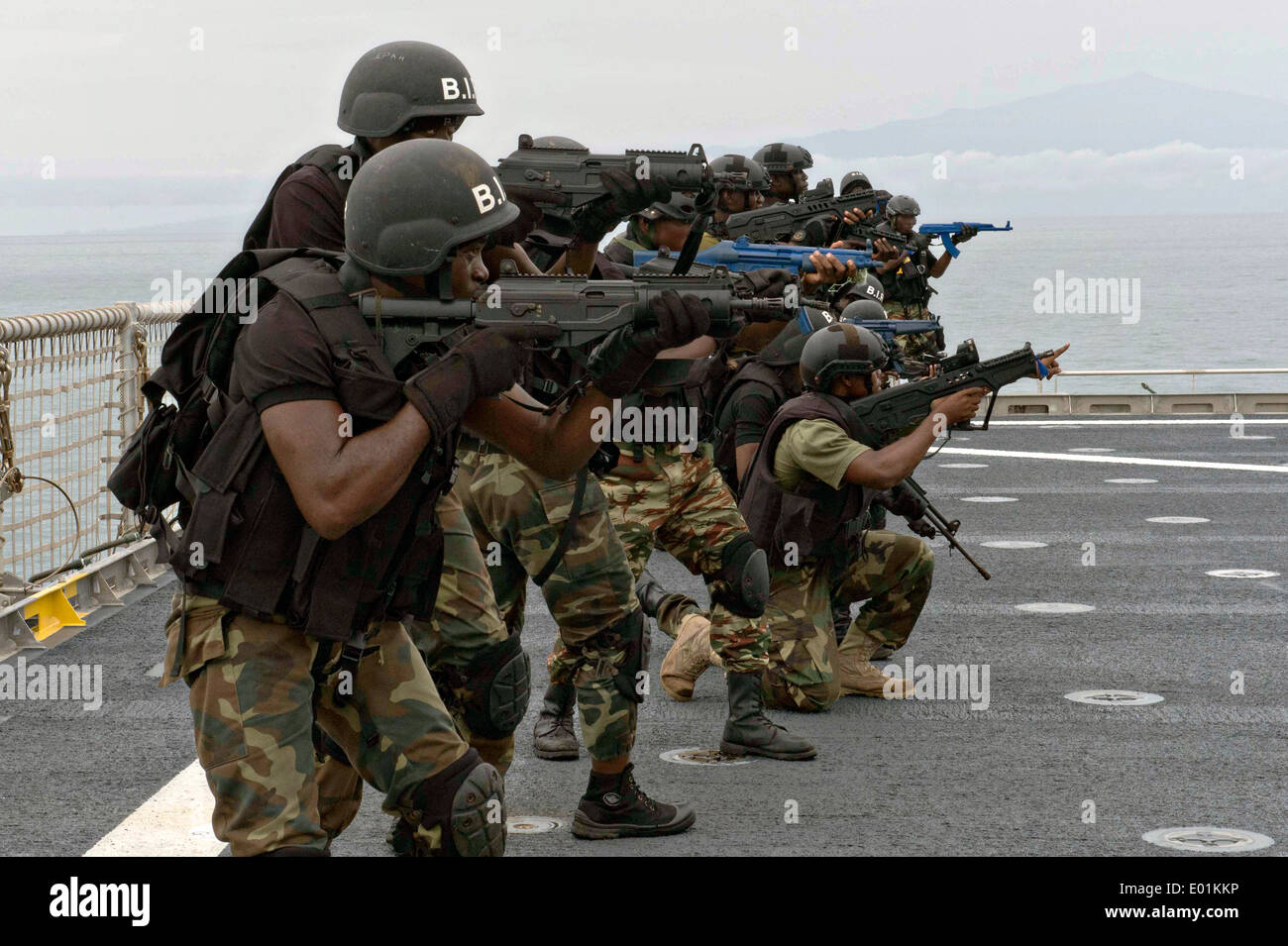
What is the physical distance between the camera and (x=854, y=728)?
7.39 meters

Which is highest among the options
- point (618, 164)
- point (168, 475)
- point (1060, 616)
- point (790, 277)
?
point (618, 164)

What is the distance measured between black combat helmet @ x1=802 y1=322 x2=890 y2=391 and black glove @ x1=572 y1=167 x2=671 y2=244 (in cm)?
195

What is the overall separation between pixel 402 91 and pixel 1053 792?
330 centimetres

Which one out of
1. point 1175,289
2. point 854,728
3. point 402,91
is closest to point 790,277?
point 402,91

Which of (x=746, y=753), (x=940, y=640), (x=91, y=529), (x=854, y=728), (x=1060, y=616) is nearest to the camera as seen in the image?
(x=746, y=753)

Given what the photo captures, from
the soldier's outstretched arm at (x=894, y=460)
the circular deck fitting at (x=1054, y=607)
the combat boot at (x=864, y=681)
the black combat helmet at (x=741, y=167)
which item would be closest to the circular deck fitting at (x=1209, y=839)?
the soldier's outstretched arm at (x=894, y=460)

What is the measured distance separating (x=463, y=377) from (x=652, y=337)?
58 centimetres

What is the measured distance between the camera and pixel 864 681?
7.97 metres

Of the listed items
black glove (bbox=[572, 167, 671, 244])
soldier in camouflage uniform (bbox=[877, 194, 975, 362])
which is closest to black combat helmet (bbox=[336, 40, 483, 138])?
black glove (bbox=[572, 167, 671, 244])

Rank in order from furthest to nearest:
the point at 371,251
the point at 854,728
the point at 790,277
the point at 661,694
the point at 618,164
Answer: the point at 661,694 < the point at 854,728 < the point at 618,164 < the point at 790,277 < the point at 371,251

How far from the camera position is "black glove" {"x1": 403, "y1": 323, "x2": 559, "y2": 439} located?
3.77 m

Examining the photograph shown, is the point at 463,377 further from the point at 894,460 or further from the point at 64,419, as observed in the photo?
the point at 64,419

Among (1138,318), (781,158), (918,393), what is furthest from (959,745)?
(1138,318)

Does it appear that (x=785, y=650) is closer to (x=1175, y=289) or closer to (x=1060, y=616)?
(x=1060, y=616)
